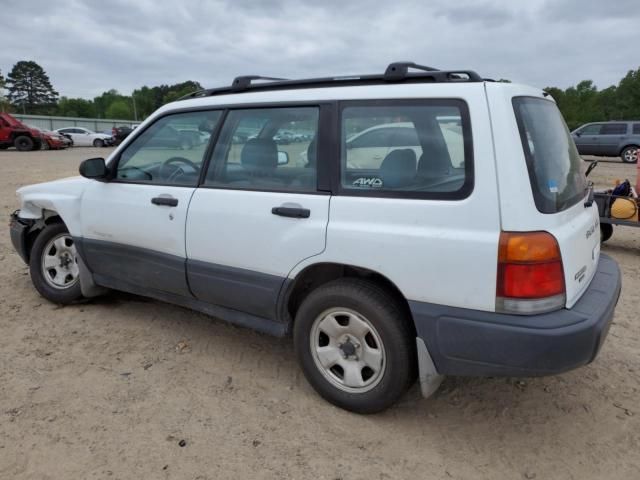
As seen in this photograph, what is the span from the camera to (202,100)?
3.47 metres

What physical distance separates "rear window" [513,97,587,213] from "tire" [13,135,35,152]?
27526mm

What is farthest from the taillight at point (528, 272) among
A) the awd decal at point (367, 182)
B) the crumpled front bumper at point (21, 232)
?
the crumpled front bumper at point (21, 232)

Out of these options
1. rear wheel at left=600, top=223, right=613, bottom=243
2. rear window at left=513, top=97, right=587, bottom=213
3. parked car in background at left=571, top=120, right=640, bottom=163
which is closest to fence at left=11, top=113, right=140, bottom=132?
parked car in background at left=571, top=120, right=640, bottom=163

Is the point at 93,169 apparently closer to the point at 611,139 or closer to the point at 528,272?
the point at 528,272

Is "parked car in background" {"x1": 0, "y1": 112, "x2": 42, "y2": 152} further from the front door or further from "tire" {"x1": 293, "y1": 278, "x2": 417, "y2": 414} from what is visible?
"tire" {"x1": 293, "y1": 278, "x2": 417, "y2": 414}

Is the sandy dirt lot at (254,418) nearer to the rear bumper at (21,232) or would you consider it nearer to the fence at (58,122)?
the rear bumper at (21,232)

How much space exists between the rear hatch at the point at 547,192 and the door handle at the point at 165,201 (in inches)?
80.3

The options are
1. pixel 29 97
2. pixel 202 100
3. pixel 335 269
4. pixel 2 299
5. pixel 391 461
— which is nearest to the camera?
pixel 391 461

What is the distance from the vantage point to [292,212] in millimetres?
2787

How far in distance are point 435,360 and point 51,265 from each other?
3.43 metres

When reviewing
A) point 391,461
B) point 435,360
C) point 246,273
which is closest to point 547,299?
point 435,360

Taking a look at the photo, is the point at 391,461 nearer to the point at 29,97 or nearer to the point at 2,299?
the point at 2,299

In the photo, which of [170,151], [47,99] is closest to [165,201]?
[170,151]

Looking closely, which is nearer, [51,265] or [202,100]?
[202,100]
